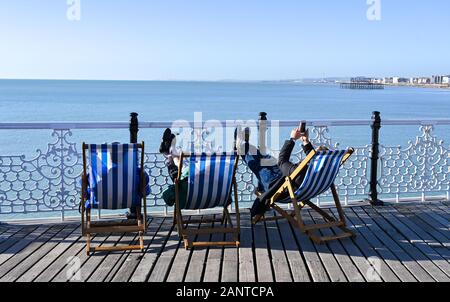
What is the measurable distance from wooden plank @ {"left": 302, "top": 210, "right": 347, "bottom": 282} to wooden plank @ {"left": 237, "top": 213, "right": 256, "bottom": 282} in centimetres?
57

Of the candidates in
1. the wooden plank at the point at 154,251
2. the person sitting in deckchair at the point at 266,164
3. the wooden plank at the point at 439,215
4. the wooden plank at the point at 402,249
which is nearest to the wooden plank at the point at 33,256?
the wooden plank at the point at 154,251

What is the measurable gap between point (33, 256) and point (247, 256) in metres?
1.74

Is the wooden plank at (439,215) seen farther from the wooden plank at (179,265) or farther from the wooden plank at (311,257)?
the wooden plank at (179,265)

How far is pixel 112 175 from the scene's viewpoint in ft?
13.0

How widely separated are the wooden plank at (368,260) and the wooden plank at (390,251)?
0.03 m

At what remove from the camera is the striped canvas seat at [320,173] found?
4098 mm

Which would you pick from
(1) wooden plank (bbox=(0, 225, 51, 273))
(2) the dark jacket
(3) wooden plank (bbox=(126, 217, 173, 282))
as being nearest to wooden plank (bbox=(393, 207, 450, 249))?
(2) the dark jacket

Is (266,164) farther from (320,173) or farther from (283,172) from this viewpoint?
(320,173)

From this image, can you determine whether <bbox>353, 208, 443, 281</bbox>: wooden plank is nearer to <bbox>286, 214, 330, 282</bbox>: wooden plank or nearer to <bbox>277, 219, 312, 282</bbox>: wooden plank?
<bbox>286, 214, 330, 282</bbox>: wooden plank

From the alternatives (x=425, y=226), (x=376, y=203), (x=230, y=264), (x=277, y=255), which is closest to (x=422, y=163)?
(x=376, y=203)

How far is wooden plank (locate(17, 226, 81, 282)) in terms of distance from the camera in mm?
3311

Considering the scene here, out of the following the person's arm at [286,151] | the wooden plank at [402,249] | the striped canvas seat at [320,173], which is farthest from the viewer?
the person's arm at [286,151]
